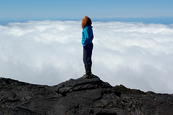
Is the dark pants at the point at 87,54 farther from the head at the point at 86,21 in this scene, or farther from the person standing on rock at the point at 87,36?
the head at the point at 86,21

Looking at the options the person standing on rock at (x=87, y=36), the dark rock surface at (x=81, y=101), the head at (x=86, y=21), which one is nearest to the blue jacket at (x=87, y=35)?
the person standing on rock at (x=87, y=36)

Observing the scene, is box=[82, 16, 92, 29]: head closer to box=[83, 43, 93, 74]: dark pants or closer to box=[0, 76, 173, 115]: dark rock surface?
box=[83, 43, 93, 74]: dark pants

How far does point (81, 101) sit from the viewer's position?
8.52 m

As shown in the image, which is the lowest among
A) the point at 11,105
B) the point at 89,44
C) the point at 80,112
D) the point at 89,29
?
the point at 11,105

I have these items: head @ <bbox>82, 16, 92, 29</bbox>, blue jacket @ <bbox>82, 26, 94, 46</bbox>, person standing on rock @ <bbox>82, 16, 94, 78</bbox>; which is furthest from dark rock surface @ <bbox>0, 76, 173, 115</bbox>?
head @ <bbox>82, 16, 92, 29</bbox>

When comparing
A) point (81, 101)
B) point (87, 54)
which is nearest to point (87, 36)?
point (87, 54)

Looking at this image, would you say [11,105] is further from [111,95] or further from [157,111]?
[157,111]

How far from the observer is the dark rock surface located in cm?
759

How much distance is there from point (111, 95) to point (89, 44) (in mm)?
3427

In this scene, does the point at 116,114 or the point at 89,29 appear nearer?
the point at 116,114

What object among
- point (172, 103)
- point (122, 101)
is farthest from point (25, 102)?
point (172, 103)

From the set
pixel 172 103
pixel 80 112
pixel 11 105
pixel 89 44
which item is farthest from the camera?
pixel 89 44

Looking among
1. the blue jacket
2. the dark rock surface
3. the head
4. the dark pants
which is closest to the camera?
the dark rock surface

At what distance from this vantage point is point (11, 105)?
29.7 feet
